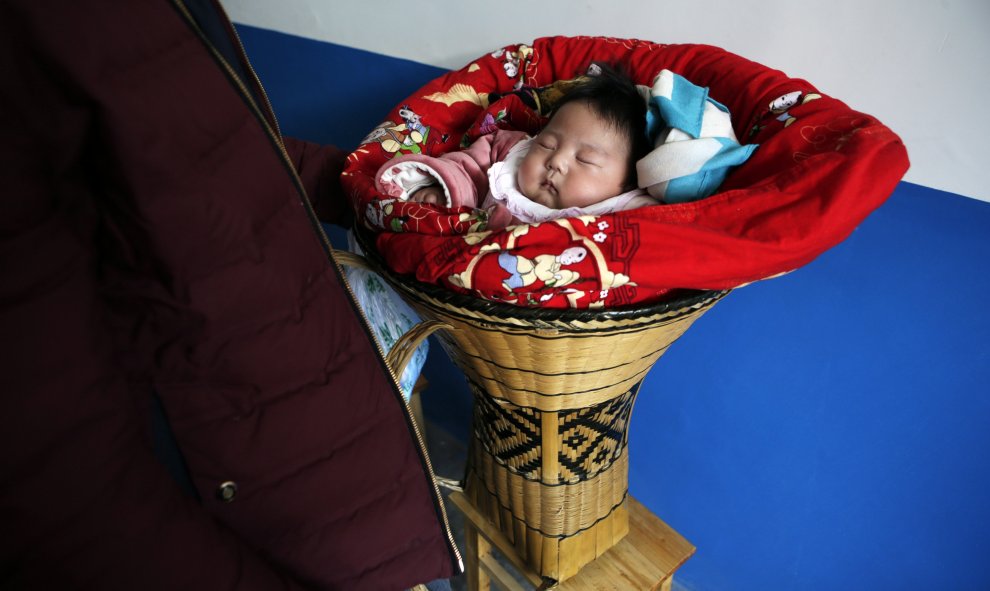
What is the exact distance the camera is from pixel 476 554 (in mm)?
1214

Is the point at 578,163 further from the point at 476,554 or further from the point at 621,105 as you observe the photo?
the point at 476,554

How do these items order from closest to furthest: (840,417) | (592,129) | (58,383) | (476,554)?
1. (58,383)
2. (592,129)
3. (840,417)
4. (476,554)

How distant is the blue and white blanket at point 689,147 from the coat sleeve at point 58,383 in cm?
66

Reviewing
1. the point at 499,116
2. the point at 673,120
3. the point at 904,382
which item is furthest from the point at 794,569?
the point at 499,116

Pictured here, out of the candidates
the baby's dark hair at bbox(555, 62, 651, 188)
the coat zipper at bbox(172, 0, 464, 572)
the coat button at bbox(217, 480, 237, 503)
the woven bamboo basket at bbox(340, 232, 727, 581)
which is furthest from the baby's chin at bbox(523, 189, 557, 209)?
the coat button at bbox(217, 480, 237, 503)

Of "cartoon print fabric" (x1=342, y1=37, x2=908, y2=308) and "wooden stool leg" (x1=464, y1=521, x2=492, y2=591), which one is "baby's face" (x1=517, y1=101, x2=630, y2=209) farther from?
"wooden stool leg" (x1=464, y1=521, x2=492, y2=591)

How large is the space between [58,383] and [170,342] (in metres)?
0.11

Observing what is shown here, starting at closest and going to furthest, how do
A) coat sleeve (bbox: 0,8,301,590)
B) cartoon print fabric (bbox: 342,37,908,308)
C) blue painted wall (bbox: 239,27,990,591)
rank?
coat sleeve (bbox: 0,8,301,590), cartoon print fabric (bbox: 342,37,908,308), blue painted wall (bbox: 239,27,990,591)

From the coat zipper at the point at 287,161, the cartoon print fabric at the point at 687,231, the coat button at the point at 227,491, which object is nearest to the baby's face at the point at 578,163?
the cartoon print fabric at the point at 687,231

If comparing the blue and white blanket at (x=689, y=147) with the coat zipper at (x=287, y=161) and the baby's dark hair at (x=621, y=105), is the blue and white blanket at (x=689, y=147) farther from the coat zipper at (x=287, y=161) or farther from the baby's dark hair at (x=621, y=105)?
the coat zipper at (x=287, y=161)

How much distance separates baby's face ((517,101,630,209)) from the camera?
897 millimetres

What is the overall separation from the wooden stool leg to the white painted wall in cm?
99

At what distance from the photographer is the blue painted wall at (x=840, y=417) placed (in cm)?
89

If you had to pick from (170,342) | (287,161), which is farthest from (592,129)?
(170,342)
